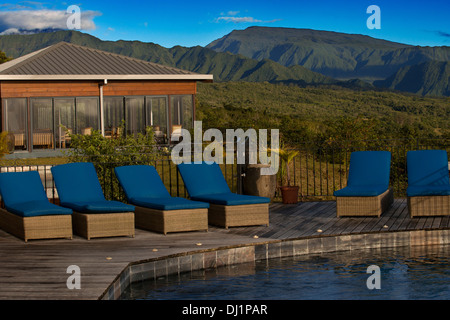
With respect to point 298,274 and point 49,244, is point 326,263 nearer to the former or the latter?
point 298,274

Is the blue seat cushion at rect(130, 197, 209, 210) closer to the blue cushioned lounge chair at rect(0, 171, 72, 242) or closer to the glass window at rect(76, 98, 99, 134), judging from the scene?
the blue cushioned lounge chair at rect(0, 171, 72, 242)

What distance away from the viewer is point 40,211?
24.8 ft

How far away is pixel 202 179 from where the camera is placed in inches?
355

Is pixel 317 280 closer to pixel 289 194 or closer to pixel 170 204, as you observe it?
pixel 170 204

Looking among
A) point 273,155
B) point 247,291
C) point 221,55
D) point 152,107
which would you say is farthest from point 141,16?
point 221,55

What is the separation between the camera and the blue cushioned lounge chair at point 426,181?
28.6 ft

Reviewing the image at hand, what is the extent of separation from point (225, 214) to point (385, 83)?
11275 cm

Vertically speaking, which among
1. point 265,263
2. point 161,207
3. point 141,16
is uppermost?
point 141,16

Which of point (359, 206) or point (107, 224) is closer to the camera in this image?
point (107, 224)

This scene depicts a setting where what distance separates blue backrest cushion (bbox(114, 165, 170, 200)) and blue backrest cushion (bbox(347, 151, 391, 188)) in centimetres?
300

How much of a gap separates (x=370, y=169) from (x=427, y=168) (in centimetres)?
84

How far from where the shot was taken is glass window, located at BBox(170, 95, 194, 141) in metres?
21.3

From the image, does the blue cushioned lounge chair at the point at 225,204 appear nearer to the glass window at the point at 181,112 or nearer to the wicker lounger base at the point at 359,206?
the wicker lounger base at the point at 359,206

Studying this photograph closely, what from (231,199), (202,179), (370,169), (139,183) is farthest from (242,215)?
(370,169)
